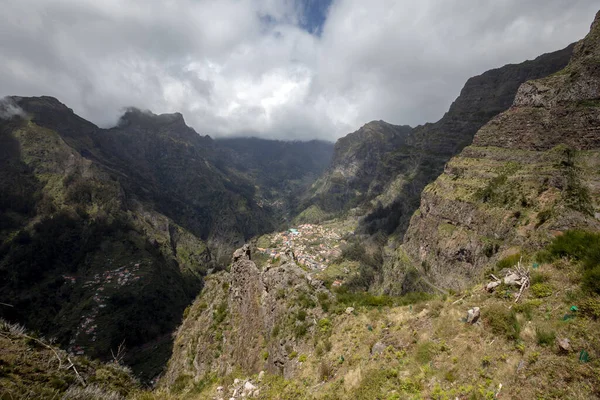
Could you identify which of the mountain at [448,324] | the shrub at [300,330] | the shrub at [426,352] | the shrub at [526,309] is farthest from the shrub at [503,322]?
the shrub at [300,330]

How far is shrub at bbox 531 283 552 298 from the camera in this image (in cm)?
954

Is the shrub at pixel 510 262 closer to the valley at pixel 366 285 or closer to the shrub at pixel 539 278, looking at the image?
the valley at pixel 366 285

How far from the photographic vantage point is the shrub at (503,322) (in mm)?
8680

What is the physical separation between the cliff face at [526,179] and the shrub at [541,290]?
112ft

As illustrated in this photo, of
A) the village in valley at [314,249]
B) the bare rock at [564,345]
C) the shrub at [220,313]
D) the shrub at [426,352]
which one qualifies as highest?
the bare rock at [564,345]

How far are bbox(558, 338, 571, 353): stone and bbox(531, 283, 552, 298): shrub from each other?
2941mm

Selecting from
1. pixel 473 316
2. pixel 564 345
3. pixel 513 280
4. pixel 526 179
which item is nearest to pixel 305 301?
pixel 473 316

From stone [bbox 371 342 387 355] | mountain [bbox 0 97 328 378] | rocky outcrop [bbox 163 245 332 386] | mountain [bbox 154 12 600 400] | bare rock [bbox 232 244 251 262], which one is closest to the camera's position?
mountain [bbox 154 12 600 400]

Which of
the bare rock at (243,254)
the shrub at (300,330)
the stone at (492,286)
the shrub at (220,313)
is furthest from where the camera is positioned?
the bare rock at (243,254)

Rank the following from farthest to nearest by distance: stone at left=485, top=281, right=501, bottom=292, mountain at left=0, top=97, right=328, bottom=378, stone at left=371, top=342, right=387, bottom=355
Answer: mountain at left=0, top=97, right=328, bottom=378 → stone at left=371, top=342, right=387, bottom=355 → stone at left=485, top=281, right=501, bottom=292

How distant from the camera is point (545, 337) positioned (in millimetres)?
Result: 7598

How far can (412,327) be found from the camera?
1274 cm

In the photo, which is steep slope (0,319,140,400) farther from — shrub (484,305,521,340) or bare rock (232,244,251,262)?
bare rock (232,244,251,262)

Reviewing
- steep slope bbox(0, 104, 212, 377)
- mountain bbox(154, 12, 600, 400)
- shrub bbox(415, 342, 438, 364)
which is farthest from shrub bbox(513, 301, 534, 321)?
steep slope bbox(0, 104, 212, 377)
